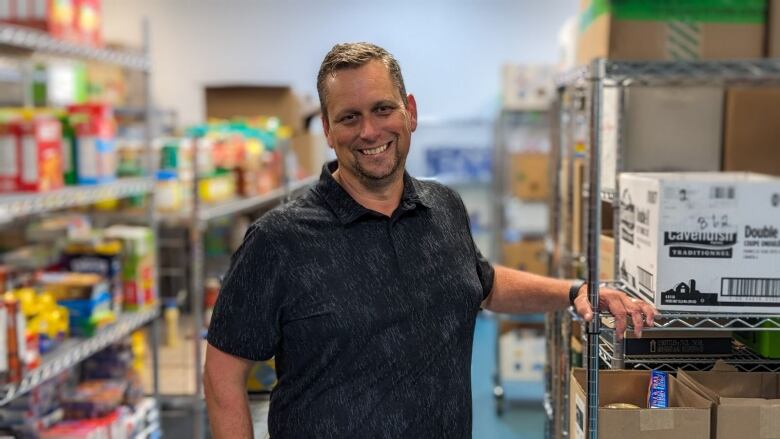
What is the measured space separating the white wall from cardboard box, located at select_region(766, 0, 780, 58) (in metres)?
5.38

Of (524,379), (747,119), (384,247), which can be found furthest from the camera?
(524,379)

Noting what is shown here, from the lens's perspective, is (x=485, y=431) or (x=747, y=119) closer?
(x=747, y=119)

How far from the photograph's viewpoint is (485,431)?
4289 millimetres

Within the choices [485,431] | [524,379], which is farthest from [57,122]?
[524,379]

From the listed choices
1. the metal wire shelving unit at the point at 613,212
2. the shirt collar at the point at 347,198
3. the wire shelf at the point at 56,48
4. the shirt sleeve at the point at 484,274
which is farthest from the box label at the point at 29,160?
the metal wire shelving unit at the point at 613,212

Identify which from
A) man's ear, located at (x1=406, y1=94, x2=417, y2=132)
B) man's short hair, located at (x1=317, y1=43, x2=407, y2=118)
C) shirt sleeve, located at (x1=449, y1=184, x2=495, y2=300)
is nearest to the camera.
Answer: man's short hair, located at (x1=317, y1=43, x2=407, y2=118)

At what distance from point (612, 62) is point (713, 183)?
32 centimetres

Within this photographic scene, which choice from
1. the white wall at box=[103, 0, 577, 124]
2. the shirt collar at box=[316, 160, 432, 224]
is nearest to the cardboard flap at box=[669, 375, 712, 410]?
the shirt collar at box=[316, 160, 432, 224]

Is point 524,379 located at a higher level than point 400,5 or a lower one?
lower

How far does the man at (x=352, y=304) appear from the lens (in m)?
1.64

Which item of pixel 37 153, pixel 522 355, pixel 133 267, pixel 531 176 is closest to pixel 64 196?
pixel 37 153

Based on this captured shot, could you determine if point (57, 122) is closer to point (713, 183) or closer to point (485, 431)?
point (713, 183)

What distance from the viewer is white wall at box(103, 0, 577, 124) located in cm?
759

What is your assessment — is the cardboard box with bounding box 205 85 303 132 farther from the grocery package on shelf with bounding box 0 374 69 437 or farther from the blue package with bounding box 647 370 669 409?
the blue package with bounding box 647 370 669 409
